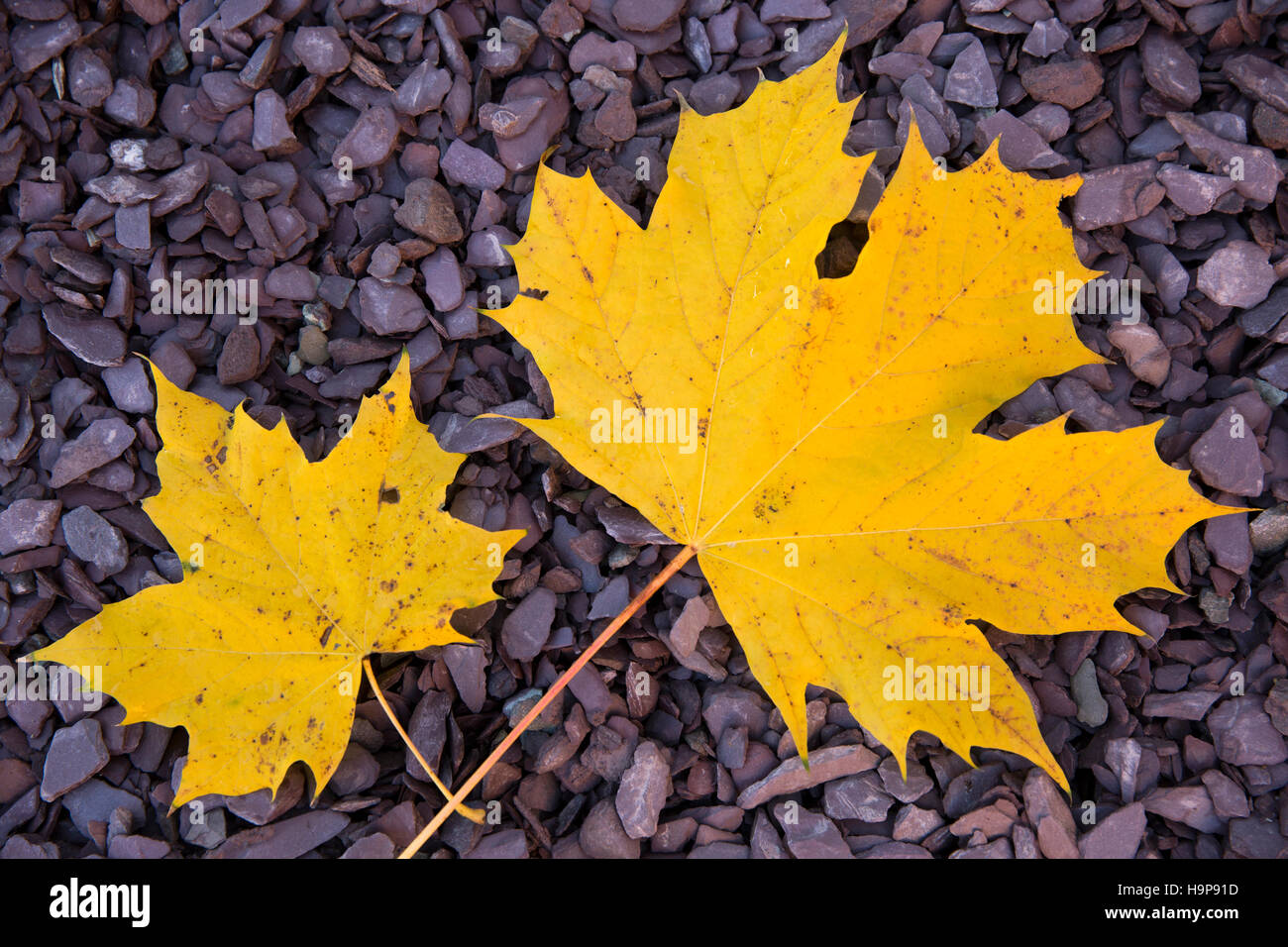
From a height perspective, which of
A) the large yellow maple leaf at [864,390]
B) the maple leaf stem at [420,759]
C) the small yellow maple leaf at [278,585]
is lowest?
the maple leaf stem at [420,759]

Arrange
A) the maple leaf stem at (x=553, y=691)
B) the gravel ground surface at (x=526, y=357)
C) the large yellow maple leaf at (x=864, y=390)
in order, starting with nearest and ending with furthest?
the large yellow maple leaf at (x=864, y=390) < the maple leaf stem at (x=553, y=691) < the gravel ground surface at (x=526, y=357)

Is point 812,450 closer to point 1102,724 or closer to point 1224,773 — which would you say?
point 1102,724

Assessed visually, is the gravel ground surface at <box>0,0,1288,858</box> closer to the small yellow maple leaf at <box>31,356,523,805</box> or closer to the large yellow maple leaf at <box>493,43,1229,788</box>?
the small yellow maple leaf at <box>31,356,523,805</box>

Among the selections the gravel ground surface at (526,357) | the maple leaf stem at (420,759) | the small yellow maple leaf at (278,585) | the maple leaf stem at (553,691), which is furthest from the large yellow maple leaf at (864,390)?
the maple leaf stem at (420,759)

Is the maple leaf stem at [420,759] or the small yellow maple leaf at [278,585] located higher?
the small yellow maple leaf at [278,585]

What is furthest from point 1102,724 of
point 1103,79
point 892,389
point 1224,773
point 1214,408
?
point 1103,79

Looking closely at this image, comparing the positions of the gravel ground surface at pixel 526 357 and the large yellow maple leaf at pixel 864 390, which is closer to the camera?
the large yellow maple leaf at pixel 864 390

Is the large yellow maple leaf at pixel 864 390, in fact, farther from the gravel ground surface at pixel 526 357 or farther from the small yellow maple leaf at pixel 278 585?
the small yellow maple leaf at pixel 278 585

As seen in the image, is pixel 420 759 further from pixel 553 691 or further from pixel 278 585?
pixel 278 585
